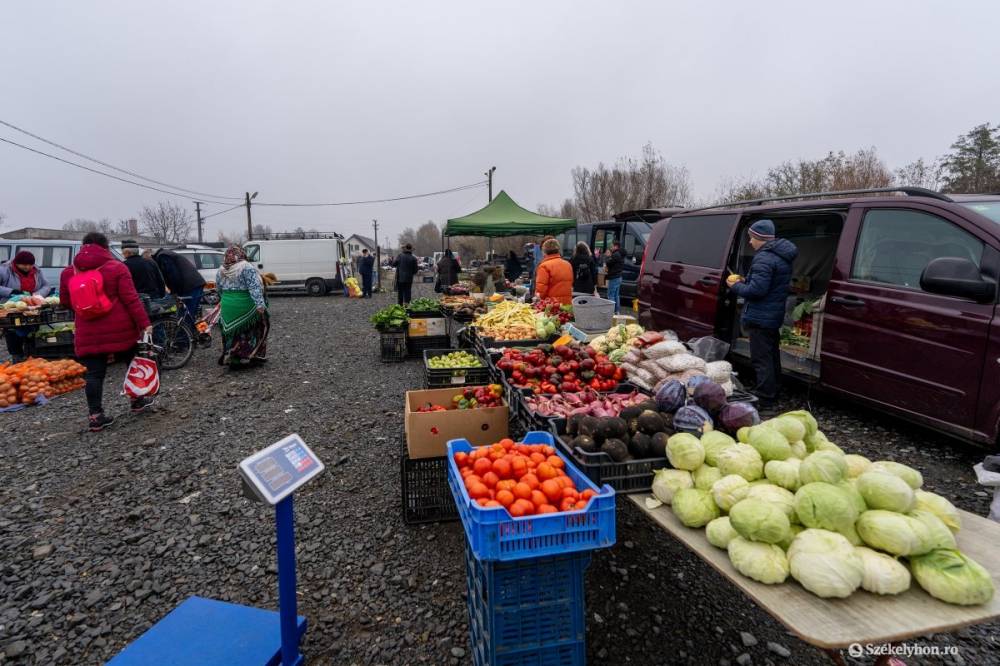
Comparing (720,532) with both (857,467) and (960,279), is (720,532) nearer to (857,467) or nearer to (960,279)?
(857,467)

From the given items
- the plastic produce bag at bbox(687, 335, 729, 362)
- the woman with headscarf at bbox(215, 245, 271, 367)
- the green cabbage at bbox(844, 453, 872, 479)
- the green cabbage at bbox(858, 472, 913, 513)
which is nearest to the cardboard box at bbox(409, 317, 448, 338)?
the woman with headscarf at bbox(215, 245, 271, 367)

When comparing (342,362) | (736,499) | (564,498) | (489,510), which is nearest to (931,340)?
(736,499)

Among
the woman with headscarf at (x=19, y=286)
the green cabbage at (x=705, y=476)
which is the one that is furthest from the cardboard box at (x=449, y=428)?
the woman with headscarf at (x=19, y=286)

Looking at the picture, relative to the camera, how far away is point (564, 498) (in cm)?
204

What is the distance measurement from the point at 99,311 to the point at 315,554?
143 inches

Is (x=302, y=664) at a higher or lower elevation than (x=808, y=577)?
lower

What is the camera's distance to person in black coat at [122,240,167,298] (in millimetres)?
7699

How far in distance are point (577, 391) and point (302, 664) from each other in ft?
6.90

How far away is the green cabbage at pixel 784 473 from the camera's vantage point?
2018 millimetres

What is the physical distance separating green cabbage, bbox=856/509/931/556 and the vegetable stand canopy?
40.7 ft

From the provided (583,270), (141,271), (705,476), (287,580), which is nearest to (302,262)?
(141,271)

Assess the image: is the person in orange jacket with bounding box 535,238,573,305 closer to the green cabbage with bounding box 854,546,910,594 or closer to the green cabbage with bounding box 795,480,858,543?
the green cabbage with bounding box 795,480,858,543

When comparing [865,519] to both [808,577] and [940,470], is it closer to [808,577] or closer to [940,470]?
[808,577]

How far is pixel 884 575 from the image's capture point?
154cm
